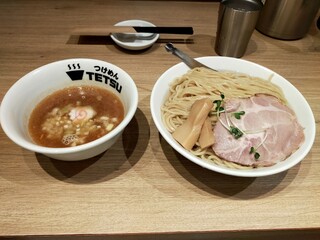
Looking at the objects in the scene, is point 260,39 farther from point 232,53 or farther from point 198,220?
point 198,220

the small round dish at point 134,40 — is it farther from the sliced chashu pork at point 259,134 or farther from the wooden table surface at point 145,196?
the sliced chashu pork at point 259,134

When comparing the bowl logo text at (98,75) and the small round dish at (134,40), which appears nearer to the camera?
the bowl logo text at (98,75)

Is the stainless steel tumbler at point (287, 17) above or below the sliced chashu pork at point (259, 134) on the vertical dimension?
above

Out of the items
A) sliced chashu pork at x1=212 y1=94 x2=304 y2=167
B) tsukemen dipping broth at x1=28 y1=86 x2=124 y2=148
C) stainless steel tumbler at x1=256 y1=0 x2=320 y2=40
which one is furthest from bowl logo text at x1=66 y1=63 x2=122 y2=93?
stainless steel tumbler at x1=256 y1=0 x2=320 y2=40

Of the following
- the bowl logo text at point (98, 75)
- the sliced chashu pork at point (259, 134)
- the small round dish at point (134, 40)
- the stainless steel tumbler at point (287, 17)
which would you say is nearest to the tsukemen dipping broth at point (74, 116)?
the bowl logo text at point (98, 75)

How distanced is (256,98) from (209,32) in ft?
2.83

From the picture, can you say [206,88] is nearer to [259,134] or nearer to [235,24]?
[259,134]

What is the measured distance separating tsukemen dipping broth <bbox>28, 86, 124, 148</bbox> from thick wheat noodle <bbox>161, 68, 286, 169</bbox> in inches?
9.2

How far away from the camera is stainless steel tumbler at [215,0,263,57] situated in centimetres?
150

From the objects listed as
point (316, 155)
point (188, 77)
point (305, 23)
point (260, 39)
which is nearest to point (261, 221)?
point (316, 155)

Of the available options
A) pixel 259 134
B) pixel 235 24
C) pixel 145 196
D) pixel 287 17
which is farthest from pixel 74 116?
pixel 287 17

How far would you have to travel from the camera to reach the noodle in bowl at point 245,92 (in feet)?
3.03

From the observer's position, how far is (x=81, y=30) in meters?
1.70

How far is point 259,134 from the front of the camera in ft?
3.43
